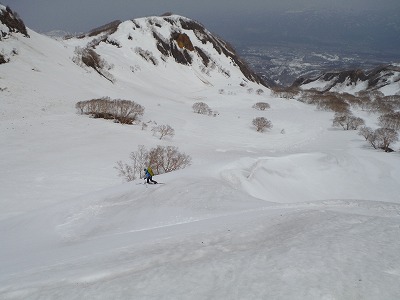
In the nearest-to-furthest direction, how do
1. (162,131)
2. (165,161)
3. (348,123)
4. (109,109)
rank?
1. (165,161)
2. (162,131)
3. (109,109)
4. (348,123)

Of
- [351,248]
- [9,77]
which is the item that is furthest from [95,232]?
[9,77]

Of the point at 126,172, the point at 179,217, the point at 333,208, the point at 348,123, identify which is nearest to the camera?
the point at 333,208

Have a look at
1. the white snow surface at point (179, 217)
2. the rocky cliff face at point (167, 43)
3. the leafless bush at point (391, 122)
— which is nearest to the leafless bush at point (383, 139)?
the white snow surface at point (179, 217)

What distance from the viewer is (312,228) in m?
7.73

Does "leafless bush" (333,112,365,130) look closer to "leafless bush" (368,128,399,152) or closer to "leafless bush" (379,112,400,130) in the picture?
"leafless bush" (379,112,400,130)

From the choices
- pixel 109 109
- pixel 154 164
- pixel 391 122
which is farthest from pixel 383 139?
pixel 109 109

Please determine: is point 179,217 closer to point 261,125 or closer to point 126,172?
point 126,172

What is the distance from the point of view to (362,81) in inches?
5881

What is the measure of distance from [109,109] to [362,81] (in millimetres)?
150847

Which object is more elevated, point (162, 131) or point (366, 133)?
point (366, 133)

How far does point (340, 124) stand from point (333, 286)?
51.1 meters

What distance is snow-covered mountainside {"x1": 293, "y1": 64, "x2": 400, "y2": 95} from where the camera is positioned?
129 m

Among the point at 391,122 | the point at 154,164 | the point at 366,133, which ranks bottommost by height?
the point at 154,164

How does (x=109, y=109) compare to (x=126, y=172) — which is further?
(x=109, y=109)
